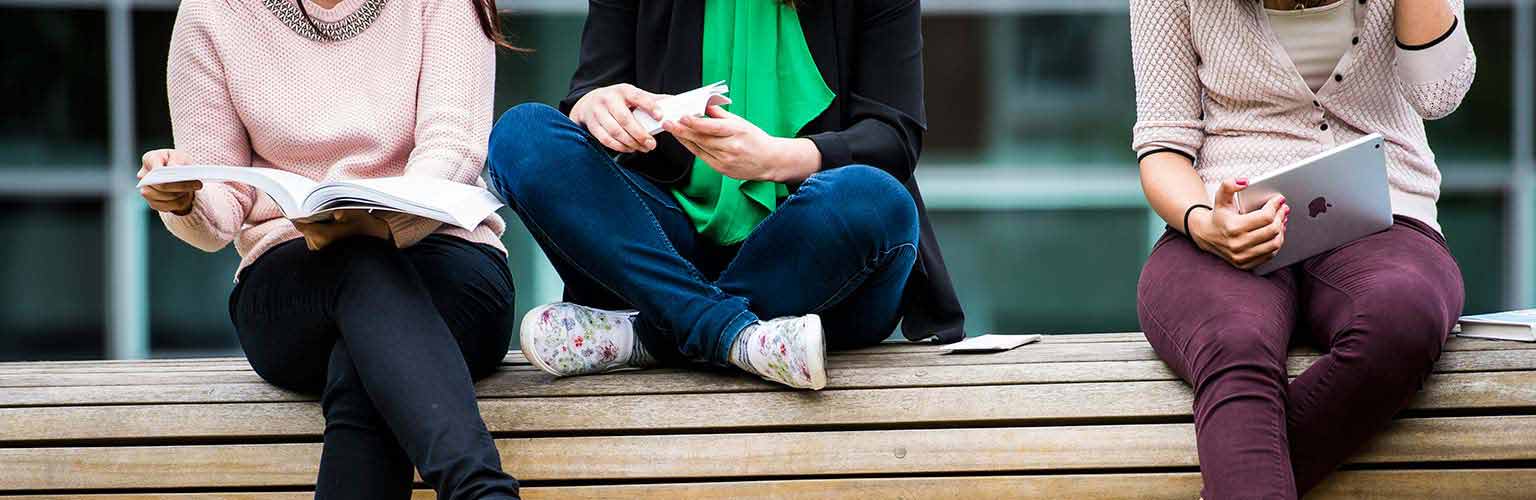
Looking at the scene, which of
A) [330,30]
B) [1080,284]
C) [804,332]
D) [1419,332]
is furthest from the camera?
[1080,284]

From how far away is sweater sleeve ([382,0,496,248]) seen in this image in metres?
2.14

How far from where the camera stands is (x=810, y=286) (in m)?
2.08

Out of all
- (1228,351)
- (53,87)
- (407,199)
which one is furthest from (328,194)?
(53,87)

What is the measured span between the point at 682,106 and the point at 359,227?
1.54 feet

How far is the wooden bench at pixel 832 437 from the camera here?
6.48 ft

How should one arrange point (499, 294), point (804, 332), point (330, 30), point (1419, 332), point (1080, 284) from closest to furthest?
point (1419, 332) < point (804, 332) < point (499, 294) < point (330, 30) < point (1080, 284)

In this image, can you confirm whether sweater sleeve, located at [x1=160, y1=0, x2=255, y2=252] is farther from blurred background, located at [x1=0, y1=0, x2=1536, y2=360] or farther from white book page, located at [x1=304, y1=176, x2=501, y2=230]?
blurred background, located at [x1=0, y1=0, x2=1536, y2=360]

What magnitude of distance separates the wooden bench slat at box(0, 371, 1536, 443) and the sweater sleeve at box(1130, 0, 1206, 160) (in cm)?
36

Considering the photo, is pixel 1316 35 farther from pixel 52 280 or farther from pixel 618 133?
pixel 52 280

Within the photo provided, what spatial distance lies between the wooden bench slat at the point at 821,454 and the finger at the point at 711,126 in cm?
43

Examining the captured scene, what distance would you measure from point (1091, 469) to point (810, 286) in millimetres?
468

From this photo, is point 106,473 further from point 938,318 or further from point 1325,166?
point 1325,166

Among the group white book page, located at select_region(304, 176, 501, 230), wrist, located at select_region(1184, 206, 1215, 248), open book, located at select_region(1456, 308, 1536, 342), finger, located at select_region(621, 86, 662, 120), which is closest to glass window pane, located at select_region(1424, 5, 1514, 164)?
open book, located at select_region(1456, 308, 1536, 342)

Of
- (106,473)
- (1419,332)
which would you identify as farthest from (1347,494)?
(106,473)
